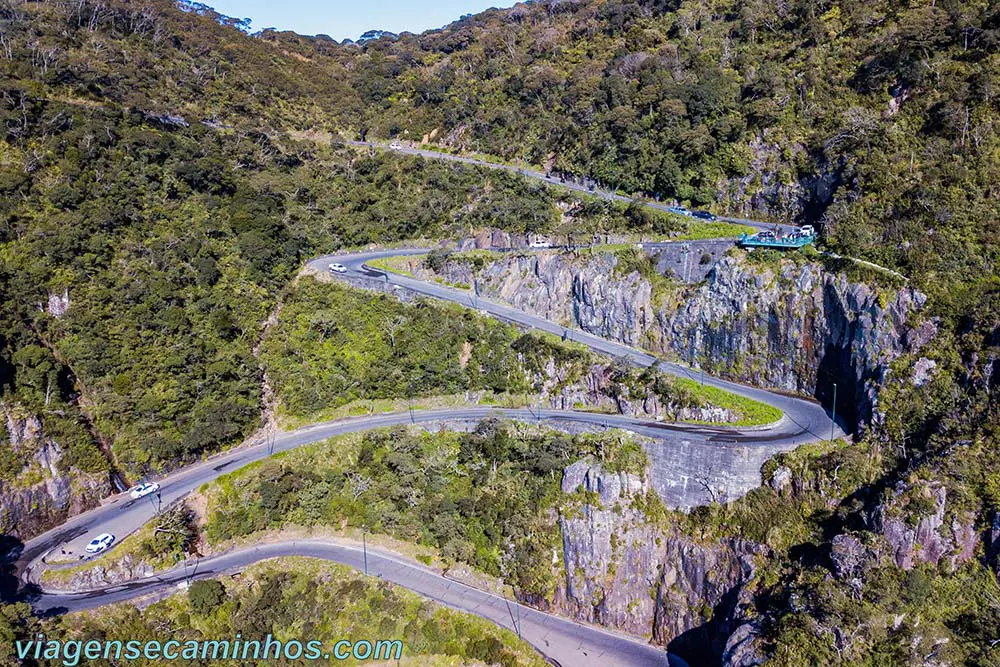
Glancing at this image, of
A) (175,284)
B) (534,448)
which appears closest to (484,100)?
(175,284)

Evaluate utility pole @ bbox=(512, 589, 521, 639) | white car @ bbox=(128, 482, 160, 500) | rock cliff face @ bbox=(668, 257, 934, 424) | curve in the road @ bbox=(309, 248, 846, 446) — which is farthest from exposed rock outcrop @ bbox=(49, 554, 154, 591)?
rock cliff face @ bbox=(668, 257, 934, 424)

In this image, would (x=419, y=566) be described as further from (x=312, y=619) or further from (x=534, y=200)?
(x=534, y=200)

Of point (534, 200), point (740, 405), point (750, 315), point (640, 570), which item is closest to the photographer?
point (640, 570)

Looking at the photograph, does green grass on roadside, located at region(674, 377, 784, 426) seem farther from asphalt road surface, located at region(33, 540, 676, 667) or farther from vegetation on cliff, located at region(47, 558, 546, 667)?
vegetation on cliff, located at region(47, 558, 546, 667)

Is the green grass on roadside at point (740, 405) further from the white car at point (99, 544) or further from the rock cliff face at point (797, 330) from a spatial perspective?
the white car at point (99, 544)

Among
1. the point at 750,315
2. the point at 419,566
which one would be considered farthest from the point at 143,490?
the point at 750,315

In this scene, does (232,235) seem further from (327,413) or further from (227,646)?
(227,646)

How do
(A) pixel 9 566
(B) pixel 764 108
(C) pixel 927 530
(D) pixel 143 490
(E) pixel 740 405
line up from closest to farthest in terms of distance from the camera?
(C) pixel 927 530 → (A) pixel 9 566 → (E) pixel 740 405 → (D) pixel 143 490 → (B) pixel 764 108
